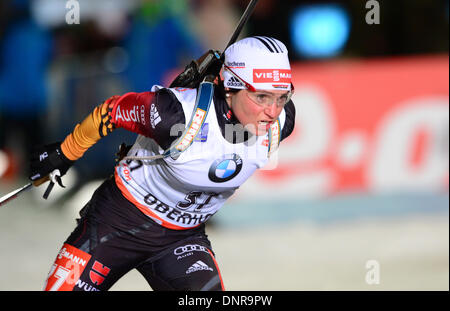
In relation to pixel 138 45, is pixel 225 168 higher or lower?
higher

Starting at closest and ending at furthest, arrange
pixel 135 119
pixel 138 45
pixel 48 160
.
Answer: pixel 135 119 < pixel 48 160 < pixel 138 45

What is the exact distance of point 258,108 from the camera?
336 centimetres

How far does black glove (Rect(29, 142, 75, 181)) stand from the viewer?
3.66m

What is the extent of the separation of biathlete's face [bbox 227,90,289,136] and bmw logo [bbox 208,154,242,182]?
165mm

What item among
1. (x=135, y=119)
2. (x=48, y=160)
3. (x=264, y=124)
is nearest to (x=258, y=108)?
(x=264, y=124)

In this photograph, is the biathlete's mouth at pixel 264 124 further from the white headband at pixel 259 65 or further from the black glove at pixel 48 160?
the black glove at pixel 48 160

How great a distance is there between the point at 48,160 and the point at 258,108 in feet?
3.68

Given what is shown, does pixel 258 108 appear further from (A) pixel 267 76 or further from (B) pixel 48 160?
(B) pixel 48 160

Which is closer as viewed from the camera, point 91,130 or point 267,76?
point 267,76

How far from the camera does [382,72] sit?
7.65 metres

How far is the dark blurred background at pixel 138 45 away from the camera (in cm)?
830

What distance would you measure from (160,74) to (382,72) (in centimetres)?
243

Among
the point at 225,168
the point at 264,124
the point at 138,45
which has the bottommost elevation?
the point at 138,45

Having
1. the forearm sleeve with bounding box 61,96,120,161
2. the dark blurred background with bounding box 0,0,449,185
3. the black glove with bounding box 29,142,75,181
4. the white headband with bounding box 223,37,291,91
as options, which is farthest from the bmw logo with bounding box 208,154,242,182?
the dark blurred background with bounding box 0,0,449,185
